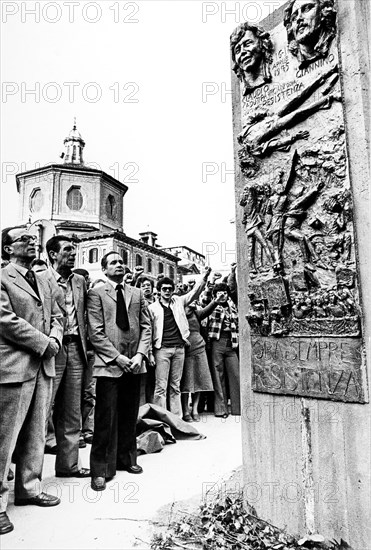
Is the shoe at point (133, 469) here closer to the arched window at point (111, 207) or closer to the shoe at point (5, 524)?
the shoe at point (5, 524)

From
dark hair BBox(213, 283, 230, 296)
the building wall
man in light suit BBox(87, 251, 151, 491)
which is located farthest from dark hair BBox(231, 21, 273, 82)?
the building wall

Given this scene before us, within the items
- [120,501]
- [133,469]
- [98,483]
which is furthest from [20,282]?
[133,469]

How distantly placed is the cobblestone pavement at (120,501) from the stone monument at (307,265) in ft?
2.98

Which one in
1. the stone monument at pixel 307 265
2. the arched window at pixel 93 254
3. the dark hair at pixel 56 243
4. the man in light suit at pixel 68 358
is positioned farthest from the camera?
the arched window at pixel 93 254

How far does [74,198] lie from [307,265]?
36835mm

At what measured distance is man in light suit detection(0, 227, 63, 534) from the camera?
3.43 m

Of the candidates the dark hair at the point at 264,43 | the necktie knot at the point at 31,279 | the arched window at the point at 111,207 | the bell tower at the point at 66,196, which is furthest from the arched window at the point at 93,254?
the dark hair at the point at 264,43

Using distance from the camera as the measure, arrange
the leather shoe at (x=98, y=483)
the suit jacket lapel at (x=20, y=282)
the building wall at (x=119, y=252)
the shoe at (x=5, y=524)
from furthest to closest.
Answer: the building wall at (x=119, y=252)
the leather shoe at (x=98, y=483)
the suit jacket lapel at (x=20, y=282)
the shoe at (x=5, y=524)

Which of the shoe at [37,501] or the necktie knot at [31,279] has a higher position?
the necktie knot at [31,279]

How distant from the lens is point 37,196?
38.0 meters

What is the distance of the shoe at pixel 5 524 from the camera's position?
3123mm

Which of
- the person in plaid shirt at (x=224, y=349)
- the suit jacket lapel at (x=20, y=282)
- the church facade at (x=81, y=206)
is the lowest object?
the person in plaid shirt at (x=224, y=349)

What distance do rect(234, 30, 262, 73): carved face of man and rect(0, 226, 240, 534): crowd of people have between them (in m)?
2.04

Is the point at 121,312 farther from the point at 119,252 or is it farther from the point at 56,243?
the point at 119,252
